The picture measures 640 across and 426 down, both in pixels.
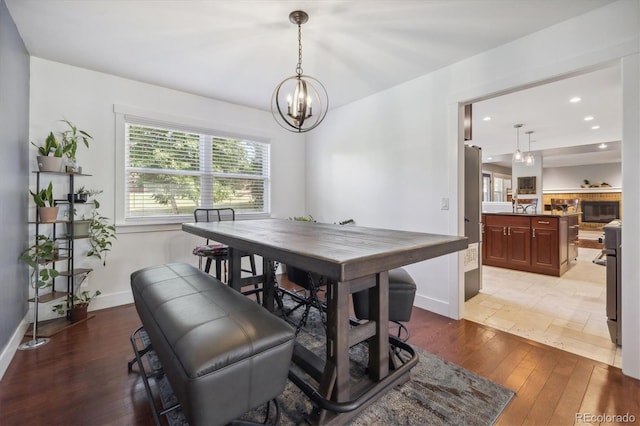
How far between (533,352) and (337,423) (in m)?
1.70

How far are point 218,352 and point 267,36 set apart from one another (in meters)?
2.38

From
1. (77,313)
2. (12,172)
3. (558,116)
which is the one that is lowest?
(77,313)

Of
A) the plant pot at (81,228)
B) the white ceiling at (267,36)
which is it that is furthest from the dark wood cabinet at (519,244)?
the plant pot at (81,228)

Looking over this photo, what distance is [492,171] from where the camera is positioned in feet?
35.3

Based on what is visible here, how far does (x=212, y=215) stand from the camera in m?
3.45

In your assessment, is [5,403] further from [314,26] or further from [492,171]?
[492,171]

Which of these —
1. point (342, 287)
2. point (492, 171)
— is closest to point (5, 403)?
point (342, 287)

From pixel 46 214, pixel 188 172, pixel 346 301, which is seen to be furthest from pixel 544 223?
pixel 46 214

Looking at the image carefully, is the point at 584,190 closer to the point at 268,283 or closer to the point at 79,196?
the point at 268,283

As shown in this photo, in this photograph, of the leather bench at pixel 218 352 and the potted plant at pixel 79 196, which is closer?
the leather bench at pixel 218 352

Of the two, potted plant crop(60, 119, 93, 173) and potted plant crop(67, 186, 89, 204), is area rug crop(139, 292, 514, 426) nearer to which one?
potted plant crop(67, 186, 89, 204)

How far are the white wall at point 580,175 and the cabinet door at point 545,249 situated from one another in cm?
925

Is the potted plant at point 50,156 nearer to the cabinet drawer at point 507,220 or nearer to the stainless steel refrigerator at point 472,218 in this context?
the stainless steel refrigerator at point 472,218

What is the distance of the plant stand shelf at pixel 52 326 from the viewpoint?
2422 mm
